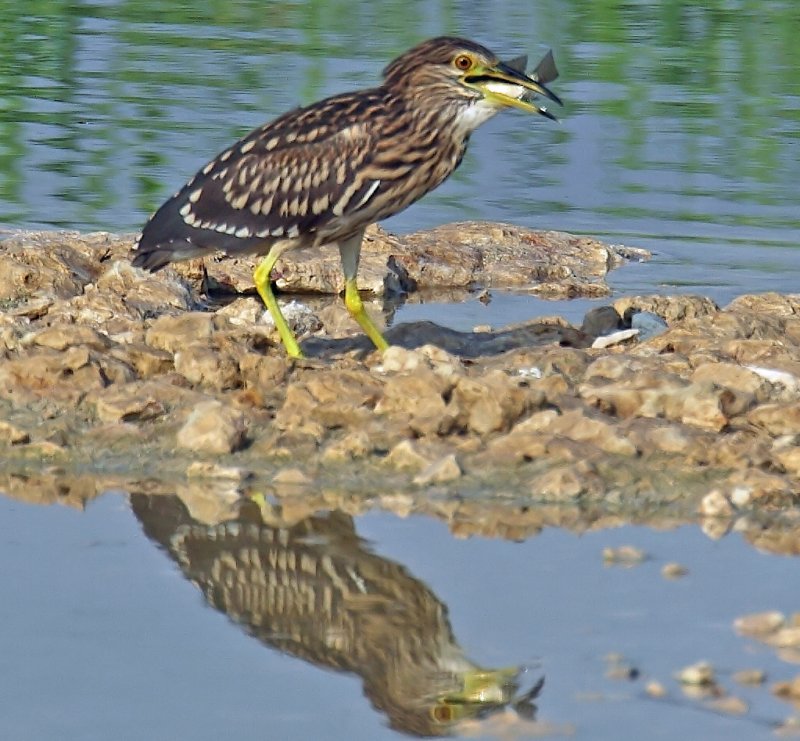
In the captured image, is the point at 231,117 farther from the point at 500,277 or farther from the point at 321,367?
the point at 321,367

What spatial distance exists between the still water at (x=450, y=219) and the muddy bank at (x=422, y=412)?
1.01ft

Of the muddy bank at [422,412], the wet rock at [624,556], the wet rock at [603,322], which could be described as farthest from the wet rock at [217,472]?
the wet rock at [603,322]

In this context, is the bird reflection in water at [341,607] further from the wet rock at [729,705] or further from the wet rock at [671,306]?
the wet rock at [671,306]

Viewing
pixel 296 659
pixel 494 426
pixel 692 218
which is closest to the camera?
pixel 296 659

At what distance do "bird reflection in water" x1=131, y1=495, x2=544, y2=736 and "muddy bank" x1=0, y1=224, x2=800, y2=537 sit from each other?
34cm

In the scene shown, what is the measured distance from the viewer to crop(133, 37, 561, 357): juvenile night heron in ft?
22.4

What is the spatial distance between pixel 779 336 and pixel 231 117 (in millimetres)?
5762

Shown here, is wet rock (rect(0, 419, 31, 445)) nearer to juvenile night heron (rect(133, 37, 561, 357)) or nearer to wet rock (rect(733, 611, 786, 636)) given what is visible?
juvenile night heron (rect(133, 37, 561, 357))

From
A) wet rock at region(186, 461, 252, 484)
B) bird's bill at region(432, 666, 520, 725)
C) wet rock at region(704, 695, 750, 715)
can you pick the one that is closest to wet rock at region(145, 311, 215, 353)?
wet rock at region(186, 461, 252, 484)

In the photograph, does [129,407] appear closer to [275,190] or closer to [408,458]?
[408,458]

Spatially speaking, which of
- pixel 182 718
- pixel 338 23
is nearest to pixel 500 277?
pixel 182 718

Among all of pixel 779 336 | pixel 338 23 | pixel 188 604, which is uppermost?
pixel 188 604

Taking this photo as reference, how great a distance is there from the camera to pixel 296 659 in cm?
410

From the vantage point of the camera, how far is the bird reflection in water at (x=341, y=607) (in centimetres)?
392
